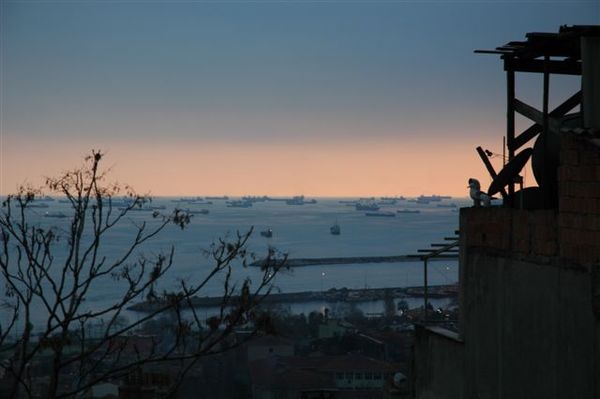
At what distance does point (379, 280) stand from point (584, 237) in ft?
209

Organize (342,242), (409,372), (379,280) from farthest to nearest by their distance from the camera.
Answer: (342,242) < (379,280) < (409,372)

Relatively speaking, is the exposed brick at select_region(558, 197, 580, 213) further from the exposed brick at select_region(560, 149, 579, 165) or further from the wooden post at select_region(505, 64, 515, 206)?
the wooden post at select_region(505, 64, 515, 206)

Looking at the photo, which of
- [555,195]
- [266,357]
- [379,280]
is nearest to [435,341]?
[555,195]

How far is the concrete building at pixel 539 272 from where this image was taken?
10.5 feet

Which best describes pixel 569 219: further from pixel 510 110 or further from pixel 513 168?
pixel 510 110

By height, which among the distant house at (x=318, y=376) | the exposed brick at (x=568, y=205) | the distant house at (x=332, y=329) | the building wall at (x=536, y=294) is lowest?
the distant house at (x=332, y=329)

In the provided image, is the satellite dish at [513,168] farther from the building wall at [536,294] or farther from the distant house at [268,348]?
the distant house at [268,348]

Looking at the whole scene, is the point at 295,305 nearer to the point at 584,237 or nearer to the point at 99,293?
the point at 99,293

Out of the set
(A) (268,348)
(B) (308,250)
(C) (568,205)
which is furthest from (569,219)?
(B) (308,250)

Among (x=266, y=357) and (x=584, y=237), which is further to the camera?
(x=266, y=357)

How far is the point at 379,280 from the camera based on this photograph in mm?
66312

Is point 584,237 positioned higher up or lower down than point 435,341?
higher up

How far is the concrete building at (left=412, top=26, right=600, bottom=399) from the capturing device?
10.5 feet

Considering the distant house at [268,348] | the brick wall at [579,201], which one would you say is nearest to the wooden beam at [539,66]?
the brick wall at [579,201]
